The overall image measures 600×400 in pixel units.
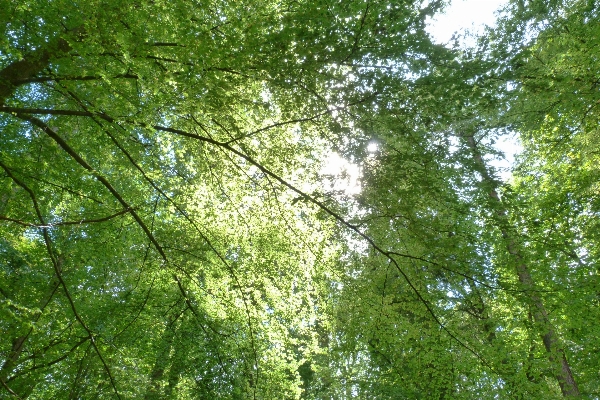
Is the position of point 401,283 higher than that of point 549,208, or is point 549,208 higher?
point 549,208

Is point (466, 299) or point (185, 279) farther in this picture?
point (185, 279)

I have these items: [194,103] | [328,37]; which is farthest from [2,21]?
[328,37]

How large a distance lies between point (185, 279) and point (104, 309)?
2096 mm

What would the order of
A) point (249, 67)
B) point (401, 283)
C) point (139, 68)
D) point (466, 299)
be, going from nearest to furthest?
1. point (139, 68)
2. point (249, 67)
3. point (466, 299)
4. point (401, 283)

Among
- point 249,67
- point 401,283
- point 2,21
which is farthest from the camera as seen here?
point 401,283

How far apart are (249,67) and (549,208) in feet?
16.1

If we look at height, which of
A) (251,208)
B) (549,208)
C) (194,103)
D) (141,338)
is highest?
(549,208)

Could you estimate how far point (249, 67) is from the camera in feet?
11.4

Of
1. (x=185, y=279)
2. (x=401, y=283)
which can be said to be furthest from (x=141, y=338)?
(x=401, y=283)

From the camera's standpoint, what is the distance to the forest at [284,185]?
317 centimetres

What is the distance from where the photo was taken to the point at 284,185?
15.0ft

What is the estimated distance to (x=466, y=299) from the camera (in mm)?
3709

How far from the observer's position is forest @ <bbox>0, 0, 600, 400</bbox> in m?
3.17

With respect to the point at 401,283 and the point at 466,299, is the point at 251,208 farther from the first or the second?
the point at 466,299
